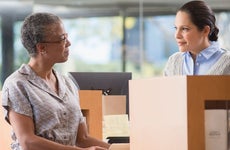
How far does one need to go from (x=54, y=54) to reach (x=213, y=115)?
2.43 feet

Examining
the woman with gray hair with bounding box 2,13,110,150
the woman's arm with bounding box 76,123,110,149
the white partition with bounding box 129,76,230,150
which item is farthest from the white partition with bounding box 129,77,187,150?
the woman's arm with bounding box 76,123,110,149

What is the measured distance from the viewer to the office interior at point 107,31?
6395 mm

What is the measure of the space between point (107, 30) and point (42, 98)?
14.8 feet

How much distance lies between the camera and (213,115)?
62.6 inches

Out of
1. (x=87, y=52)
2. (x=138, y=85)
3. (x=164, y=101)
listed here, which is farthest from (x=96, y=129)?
(x=87, y=52)

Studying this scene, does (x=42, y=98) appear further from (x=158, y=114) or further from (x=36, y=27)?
(x=158, y=114)

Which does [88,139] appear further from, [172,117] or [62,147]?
[172,117]

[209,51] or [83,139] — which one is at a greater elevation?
[209,51]

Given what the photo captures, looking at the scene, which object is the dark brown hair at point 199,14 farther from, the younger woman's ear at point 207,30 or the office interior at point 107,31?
the office interior at point 107,31

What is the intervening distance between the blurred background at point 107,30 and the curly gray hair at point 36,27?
435cm

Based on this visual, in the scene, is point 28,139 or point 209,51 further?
point 209,51

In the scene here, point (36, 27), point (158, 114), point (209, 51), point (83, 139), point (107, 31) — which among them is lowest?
point (83, 139)

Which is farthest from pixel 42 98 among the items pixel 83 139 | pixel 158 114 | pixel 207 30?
pixel 207 30

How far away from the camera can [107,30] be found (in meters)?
6.44
